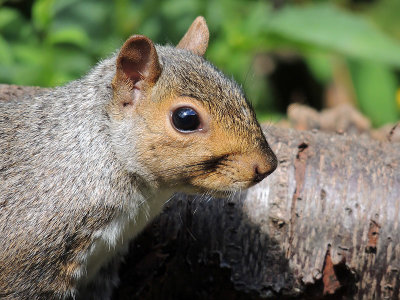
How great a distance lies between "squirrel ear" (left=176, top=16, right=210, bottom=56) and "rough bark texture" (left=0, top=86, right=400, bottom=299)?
0.54m

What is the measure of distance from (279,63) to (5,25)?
7.03 ft

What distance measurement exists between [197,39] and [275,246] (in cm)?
80

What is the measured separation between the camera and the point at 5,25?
11.5 feet

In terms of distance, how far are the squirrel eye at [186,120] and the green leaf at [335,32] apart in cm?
192

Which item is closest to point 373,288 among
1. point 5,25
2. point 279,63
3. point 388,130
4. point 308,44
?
point 388,130

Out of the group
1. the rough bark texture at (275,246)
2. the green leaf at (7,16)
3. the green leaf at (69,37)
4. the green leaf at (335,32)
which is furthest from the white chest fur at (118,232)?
the green leaf at (335,32)

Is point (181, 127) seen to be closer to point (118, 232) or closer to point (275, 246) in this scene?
point (118, 232)

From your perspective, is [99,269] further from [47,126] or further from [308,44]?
[308,44]

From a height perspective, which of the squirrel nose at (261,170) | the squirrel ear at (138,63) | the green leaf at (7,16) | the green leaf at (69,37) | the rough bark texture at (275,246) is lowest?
the rough bark texture at (275,246)

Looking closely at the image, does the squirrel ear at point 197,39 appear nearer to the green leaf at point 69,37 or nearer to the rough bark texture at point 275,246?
the rough bark texture at point 275,246

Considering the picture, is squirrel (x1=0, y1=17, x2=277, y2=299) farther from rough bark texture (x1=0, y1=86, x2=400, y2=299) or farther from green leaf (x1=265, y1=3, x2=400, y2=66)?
green leaf (x1=265, y1=3, x2=400, y2=66)

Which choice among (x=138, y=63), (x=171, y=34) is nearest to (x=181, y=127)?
(x=138, y=63)

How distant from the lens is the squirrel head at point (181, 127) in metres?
1.89

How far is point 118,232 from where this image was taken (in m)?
2.04
